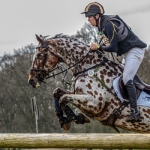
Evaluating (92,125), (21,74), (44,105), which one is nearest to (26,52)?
(21,74)

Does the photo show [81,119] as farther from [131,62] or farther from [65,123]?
[131,62]

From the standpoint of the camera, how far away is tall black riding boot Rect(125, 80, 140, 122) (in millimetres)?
6637

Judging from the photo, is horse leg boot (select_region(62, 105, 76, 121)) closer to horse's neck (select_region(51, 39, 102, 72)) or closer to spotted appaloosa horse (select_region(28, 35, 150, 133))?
spotted appaloosa horse (select_region(28, 35, 150, 133))

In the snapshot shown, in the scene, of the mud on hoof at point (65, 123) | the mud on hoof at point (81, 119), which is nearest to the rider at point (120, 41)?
the mud on hoof at point (81, 119)

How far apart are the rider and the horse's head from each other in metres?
0.86

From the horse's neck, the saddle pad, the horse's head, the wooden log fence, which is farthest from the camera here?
the horse's head

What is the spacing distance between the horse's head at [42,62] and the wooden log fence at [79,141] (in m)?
2.54

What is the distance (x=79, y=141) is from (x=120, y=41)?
2.73 metres

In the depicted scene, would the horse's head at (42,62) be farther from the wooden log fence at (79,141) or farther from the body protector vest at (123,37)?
the wooden log fence at (79,141)

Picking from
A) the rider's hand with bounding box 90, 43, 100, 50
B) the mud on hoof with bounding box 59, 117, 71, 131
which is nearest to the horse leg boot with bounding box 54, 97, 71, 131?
the mud on hoof with bounding box 59, 117, 71, 131

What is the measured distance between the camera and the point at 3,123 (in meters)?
36.2

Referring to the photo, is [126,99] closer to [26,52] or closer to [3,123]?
[26,52]

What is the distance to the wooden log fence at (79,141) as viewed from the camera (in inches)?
181

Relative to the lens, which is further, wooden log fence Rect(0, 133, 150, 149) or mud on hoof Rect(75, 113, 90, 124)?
mud on hoof Rect(75, 113, 90, 124)
